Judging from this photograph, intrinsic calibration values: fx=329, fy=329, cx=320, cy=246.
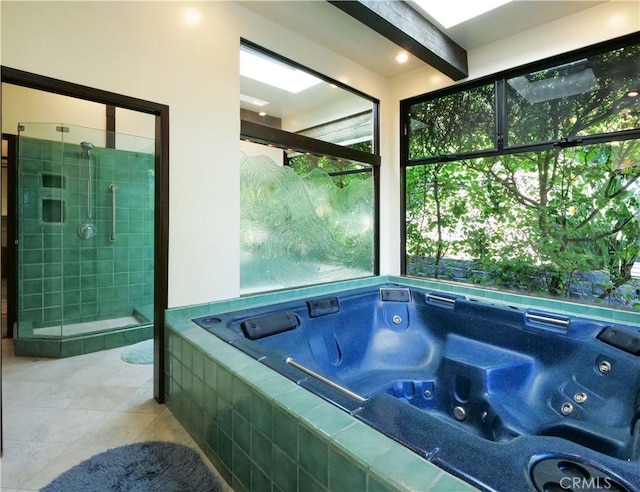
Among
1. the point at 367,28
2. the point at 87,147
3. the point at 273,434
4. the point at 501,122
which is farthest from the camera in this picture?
the point at 87,147

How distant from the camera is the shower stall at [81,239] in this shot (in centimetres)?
282

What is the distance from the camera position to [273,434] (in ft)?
3.27

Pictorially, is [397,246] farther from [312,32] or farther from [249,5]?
[249,5]

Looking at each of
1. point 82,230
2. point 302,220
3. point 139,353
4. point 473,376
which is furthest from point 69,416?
point 473,376

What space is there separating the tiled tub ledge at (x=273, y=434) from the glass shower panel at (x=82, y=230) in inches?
76.1

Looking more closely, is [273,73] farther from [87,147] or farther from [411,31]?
[87,147]

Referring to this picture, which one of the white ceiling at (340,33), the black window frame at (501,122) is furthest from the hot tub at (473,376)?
the white ceiling at (340,33)

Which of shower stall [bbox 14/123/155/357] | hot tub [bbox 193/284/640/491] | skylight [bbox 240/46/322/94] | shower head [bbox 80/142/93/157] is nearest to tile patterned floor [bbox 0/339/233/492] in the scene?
shower stall [bbox 14/123/155/357]

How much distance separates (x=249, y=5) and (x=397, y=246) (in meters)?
2.19

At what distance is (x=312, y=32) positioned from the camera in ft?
7.61

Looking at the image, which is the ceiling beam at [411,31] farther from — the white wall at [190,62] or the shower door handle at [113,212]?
the shower door handle at [113,212]

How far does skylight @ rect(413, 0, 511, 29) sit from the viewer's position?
199 centimetres

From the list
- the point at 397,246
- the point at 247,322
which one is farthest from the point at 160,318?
the point at 397,246

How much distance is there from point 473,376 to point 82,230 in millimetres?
3410
